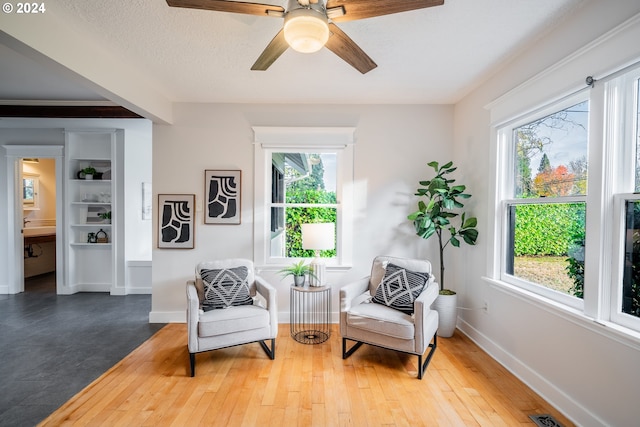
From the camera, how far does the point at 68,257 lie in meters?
4.79

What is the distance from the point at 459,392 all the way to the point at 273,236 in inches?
96.7

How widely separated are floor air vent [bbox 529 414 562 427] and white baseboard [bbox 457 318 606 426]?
4.6 inches

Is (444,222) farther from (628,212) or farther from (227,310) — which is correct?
(227,310)

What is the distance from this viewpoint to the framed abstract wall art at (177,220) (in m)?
3.64

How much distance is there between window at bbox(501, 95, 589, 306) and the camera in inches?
81.2

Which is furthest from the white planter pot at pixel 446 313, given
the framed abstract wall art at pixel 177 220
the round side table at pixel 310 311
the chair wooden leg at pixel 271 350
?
the framed abstract wall art at pixel 177 220

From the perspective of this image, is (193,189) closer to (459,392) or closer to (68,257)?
(68,257)

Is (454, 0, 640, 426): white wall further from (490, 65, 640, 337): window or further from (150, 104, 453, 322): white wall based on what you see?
(150, 104, 453, 322): white wall

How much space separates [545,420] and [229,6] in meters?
3.03

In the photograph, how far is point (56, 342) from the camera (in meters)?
3.03

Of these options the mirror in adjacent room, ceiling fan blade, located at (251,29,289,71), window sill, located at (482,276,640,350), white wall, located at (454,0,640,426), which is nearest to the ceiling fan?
ceiling fan blade, located at (251,29,289,71)

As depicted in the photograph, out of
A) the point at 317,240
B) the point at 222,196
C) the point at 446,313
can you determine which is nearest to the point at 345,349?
the point at 317,240

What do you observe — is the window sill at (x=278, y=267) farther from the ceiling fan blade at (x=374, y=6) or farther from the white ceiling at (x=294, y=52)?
the ceiling fan blade at (x=374, y=6)

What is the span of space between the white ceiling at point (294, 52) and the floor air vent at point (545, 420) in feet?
8.52
